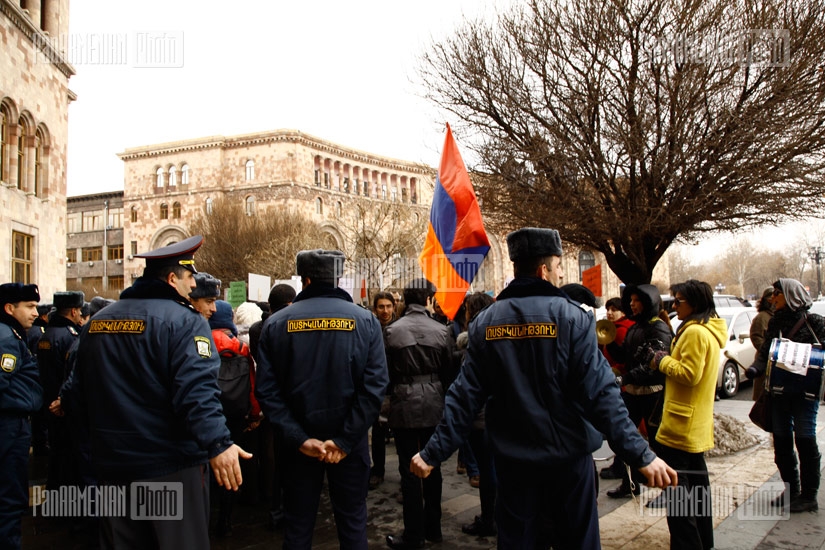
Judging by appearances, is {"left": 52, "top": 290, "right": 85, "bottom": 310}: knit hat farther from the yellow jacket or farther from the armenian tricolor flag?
the yellow jacket

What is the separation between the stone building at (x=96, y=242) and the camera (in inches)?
2087

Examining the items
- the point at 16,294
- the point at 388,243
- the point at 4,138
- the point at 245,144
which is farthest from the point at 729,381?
the point at 245,144

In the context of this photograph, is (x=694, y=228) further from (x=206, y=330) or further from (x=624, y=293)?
(x=206, y=330)

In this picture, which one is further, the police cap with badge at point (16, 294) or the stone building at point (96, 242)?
the stone building at point (96, 242)

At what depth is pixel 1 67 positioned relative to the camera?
13938 millimetres

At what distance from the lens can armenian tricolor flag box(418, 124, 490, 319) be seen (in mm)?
5812

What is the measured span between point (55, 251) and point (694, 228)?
57.9 feet

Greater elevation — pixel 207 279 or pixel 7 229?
pixel 7 229

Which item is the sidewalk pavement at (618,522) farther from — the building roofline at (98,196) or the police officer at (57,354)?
the building roofline at (98,196)

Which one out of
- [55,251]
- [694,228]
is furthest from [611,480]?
[55,251]

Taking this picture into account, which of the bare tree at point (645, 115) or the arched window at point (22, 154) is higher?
the arched window at point (22, 154)

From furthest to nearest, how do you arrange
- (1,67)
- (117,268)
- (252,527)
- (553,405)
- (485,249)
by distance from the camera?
(117,268) < (1,67) < (485,249) < (252,527) < (553,405)

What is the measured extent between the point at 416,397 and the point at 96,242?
5924cm

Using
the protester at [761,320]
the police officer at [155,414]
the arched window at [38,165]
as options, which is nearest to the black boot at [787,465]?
the protester at [761,320]
